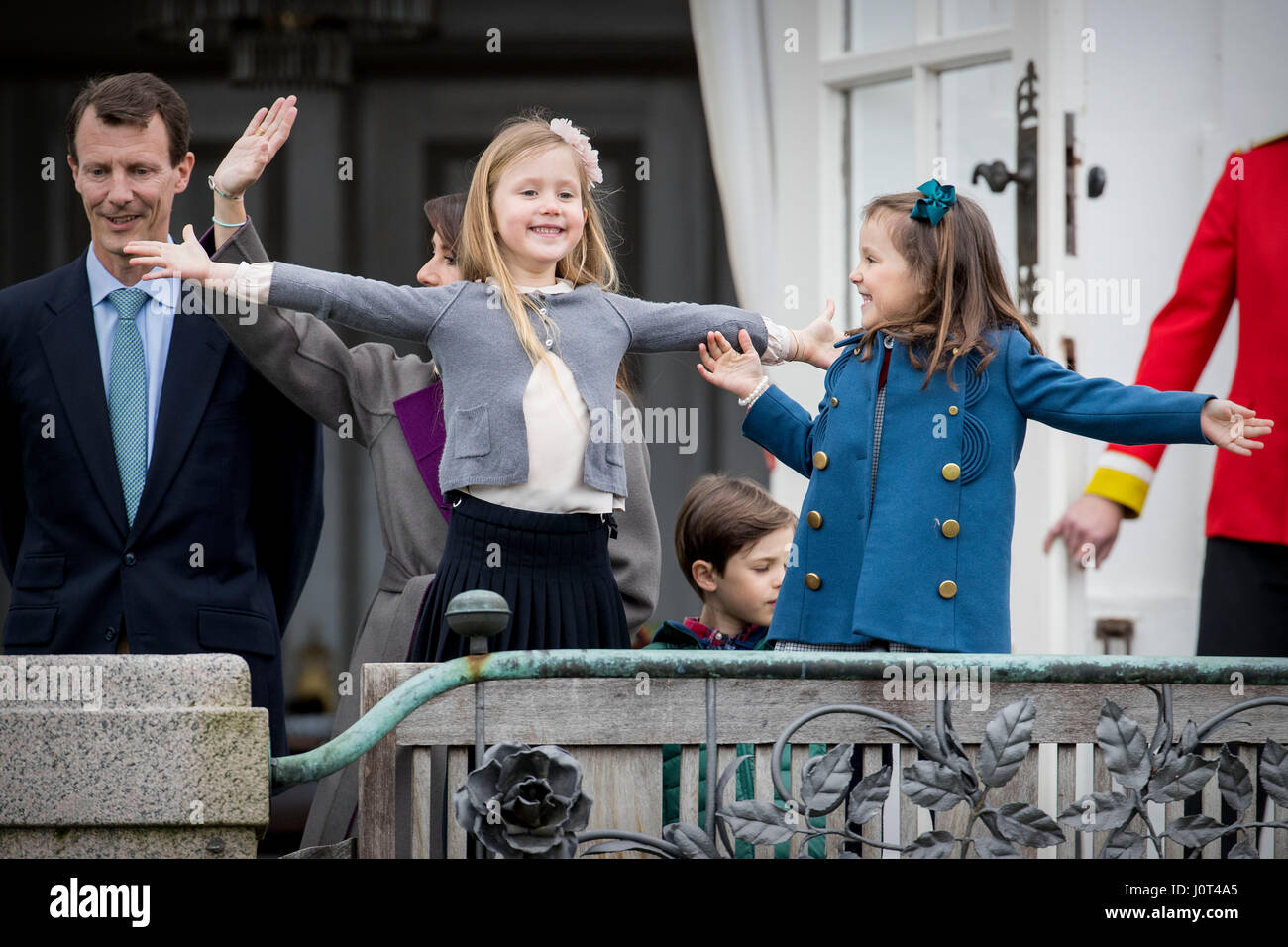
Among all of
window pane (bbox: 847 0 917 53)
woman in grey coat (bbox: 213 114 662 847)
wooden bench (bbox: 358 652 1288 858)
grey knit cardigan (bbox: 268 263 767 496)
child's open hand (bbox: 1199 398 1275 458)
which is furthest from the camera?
window pane (bbox: 847 0 917 53)

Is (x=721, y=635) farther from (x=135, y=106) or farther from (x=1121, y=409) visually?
(x=135, y=106)

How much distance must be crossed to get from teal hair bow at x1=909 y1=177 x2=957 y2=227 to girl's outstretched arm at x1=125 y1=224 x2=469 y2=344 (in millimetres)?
899

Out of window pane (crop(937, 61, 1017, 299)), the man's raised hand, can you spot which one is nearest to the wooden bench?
the man's raised hand

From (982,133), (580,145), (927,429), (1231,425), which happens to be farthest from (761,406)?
(982,133)

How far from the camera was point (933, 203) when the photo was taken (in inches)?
123

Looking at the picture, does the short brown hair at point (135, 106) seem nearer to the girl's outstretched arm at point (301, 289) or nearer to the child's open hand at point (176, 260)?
the girl's outstretched arm at point (301, 289)

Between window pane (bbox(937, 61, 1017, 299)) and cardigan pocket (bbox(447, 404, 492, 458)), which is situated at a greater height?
window pane (bbox(937, 61, 1017, 299))

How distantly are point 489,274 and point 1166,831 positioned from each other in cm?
150

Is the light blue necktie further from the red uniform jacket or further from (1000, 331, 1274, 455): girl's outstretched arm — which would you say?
the red uniform jacket

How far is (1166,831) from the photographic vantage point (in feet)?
8.64

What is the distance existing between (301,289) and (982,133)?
2329 mm

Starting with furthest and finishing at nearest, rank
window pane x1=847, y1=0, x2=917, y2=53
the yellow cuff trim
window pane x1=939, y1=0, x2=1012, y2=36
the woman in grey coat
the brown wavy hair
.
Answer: window pane x1=847, y1=0, x2=917, y2=53 → window pane x1=939, y1=0, x2=1012, y2=36 → the yellow cuff trim → the woman in grey coat → the brown wavy hair

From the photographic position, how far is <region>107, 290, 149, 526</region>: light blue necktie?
3363mm
